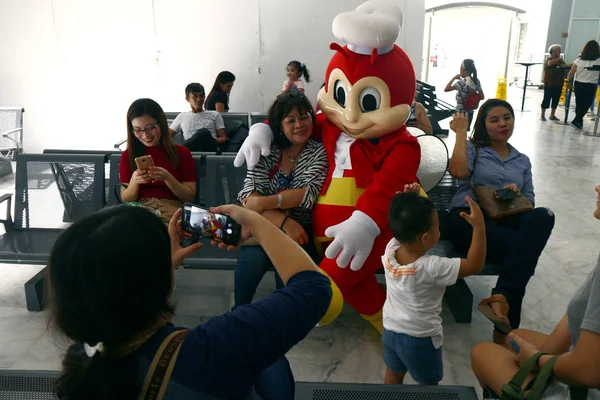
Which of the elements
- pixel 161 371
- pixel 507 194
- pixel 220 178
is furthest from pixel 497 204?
pixel 161 371

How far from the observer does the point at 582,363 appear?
1.27 metres

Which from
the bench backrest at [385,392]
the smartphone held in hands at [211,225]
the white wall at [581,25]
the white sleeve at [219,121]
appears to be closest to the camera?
the smartphone held in hands at [211,225]

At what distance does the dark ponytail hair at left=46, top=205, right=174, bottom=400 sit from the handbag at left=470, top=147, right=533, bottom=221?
221cm

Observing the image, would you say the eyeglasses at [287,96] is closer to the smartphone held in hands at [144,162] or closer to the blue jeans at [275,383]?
the smartphone held in hands at [144,162]

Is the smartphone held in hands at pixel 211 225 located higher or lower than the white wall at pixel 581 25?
lower

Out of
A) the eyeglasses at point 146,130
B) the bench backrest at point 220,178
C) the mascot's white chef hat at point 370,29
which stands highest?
the mascot's white chef hat at point 370,29

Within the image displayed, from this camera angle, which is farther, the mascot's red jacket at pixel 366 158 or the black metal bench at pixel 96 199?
the black metal bench at pixel 96 199

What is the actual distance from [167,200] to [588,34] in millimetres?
14950

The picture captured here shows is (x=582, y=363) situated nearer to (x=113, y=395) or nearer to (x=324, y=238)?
(x=113, y=395)

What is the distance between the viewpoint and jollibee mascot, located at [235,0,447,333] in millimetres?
2383

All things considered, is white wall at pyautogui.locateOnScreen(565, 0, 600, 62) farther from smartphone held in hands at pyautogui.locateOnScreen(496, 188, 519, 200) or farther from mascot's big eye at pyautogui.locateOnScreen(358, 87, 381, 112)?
mascot's big eye at pyautogui.locateOnScreen(358, 87, 381, 112)

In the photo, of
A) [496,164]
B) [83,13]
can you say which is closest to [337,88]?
[496,164]

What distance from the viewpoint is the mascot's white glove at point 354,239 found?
2326mm

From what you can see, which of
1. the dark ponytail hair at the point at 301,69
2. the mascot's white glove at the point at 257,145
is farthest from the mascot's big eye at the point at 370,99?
the dark ponytail hair at the point at 301,69
